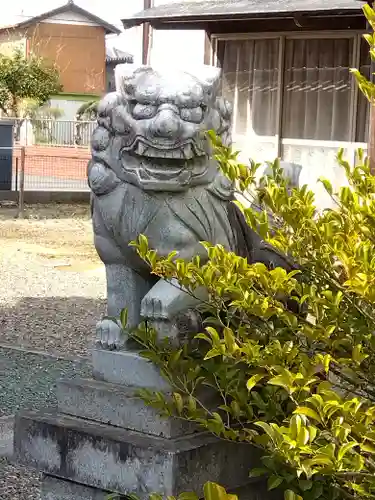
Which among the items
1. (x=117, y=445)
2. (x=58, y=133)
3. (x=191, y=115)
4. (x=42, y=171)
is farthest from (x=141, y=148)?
(x=58, y=133)

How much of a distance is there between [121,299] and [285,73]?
29.4 ft

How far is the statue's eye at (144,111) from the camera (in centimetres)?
311

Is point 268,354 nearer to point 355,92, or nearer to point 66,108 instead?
point 355,92

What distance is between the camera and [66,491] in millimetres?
3385

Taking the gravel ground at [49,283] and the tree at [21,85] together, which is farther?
the tree at [21,85]

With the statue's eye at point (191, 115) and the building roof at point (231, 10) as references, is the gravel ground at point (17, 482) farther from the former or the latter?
the building roof at point (231, 10)

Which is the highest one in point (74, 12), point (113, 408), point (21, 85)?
point (74, 12)

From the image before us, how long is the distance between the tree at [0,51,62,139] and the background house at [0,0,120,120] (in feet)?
18.9

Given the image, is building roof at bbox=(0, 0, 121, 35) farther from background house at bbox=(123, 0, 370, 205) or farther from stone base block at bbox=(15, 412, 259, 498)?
stone base block at bbox=(15, 412, 259, 498)

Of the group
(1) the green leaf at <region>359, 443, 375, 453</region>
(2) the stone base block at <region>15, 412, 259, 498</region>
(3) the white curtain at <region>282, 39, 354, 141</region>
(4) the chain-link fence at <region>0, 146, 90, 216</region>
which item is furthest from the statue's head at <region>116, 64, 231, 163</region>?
(4) the chain-link fence at <region>0, 146, 90, 216</region>

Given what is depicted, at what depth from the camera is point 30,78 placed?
3048 cm

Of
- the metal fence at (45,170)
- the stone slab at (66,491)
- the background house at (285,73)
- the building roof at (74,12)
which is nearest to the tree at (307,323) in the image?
the stone slab at (66,491)

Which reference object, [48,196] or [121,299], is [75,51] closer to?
[48,196]

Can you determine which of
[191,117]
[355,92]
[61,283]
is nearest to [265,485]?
[191,117]
